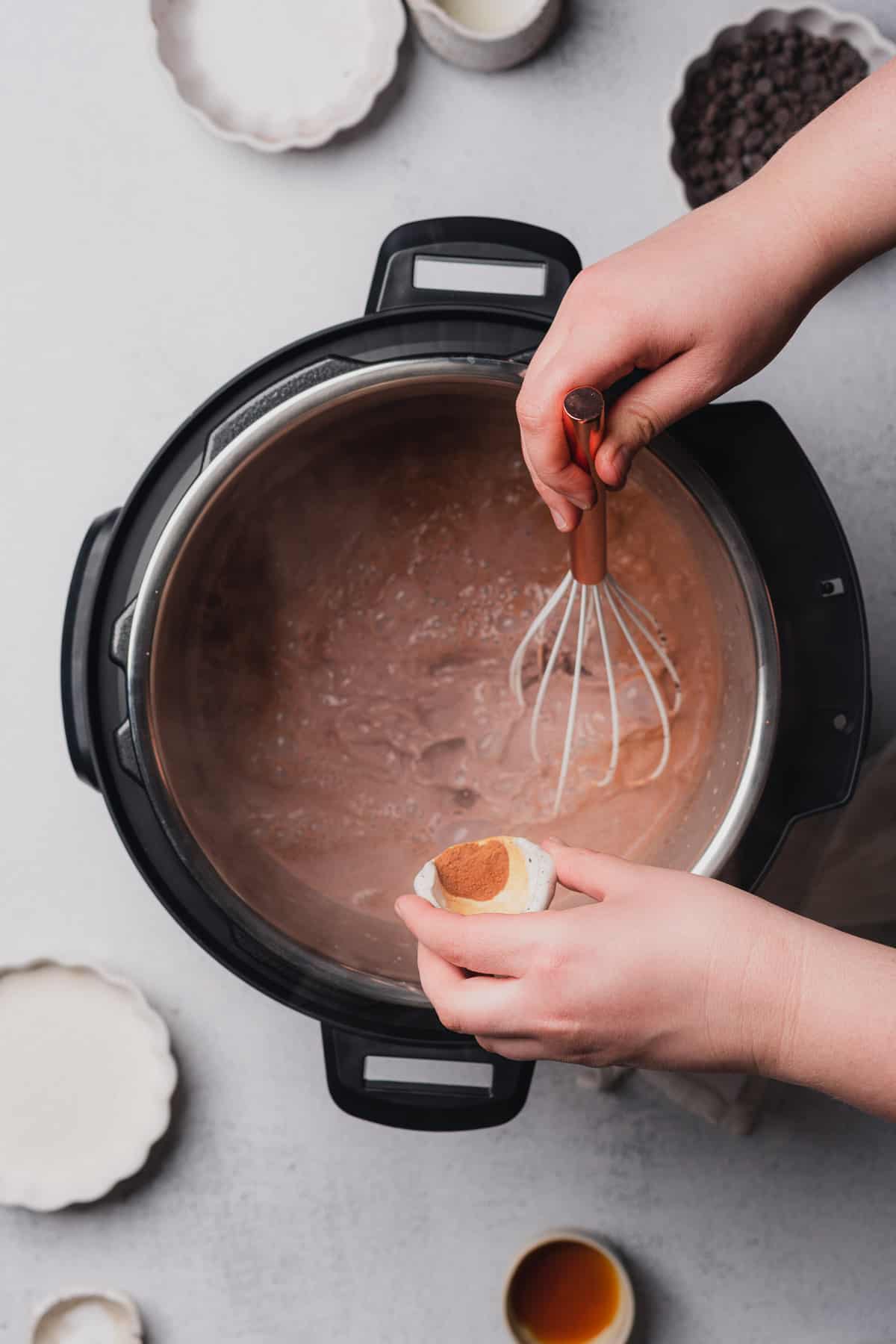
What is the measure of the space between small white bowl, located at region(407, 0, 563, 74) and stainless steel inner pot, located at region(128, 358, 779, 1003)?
33cm

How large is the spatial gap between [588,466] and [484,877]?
222mm

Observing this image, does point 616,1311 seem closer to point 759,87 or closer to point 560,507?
point 560,507

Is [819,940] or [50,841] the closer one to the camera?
[819,940]

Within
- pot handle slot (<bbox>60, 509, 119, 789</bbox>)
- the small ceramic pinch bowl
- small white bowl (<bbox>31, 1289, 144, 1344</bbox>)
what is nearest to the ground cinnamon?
the small ceramic pinch bowl

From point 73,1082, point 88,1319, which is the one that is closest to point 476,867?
point 73,1082

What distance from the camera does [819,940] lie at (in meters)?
0.52

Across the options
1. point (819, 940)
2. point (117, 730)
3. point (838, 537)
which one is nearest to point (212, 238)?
point (117, 730)

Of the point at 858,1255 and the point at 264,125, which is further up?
the point at 264,125

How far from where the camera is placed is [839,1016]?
51 cm

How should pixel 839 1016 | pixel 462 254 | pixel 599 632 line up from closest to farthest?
1. pixel 839 1016
2. pixel 462 254
3. pixel 599 632

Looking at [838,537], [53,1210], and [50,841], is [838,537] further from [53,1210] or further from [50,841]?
[53,1210]

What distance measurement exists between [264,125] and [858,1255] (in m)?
1.02

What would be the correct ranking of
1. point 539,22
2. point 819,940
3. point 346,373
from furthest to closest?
1. point 539,22
2. point 346,373
3. point 819,940

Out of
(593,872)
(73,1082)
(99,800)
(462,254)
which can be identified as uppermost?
(462,254)
